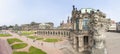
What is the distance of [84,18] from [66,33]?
94525mm

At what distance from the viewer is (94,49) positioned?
11.2m

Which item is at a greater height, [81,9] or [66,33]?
[81,9]

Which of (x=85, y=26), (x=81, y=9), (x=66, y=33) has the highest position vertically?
(x=81, y=9)

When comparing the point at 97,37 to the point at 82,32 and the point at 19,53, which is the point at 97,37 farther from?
the point at 19,53

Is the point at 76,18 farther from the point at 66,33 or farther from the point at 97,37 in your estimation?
the point at 66,33

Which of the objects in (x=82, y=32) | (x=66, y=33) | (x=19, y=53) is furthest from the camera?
(x=66, y=33)

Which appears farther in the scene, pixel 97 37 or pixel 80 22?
pixel 80 22

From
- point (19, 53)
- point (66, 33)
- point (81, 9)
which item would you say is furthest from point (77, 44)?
point (66, 33)

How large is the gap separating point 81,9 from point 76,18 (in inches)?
165

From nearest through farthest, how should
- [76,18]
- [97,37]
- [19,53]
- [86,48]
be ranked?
[97,37], [86,48], [76,18], [19,53]

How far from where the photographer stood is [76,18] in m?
59.5

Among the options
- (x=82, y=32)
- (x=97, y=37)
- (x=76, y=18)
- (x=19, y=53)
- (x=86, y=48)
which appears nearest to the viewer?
(x=97, y=37)

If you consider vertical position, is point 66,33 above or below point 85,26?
below

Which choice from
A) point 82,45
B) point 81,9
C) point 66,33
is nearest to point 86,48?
point 82,45
